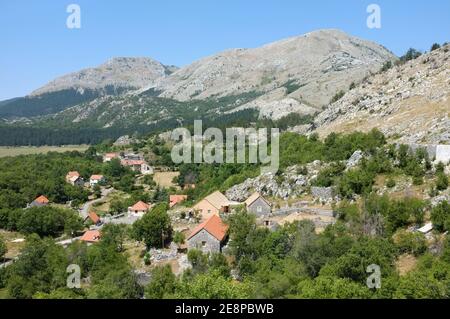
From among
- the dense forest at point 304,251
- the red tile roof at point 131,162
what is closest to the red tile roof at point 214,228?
the dense forest at point 304,251

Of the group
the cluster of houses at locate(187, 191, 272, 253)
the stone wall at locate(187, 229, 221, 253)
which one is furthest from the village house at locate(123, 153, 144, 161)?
the stone wall at locate(187, 229, 221, 253)

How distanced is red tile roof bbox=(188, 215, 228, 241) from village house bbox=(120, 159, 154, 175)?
2956 inches

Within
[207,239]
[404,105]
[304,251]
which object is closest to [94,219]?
[207,239]

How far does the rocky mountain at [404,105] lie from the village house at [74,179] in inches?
2190

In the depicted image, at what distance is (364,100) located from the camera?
7956 centimetres

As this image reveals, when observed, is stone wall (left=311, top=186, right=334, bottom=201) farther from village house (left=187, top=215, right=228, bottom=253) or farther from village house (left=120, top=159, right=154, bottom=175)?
village house (left=120, top=159, right=154, bottom=175)

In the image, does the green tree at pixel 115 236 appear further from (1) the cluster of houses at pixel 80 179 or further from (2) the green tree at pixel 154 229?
(1) the cluster of houses at pixel 80 179

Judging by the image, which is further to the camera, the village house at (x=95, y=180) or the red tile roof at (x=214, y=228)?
the village house at (x=95, y=180)

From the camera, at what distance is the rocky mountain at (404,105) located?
57.3 meters

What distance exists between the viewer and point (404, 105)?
68688 mm

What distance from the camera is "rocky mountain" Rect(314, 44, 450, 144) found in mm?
57344

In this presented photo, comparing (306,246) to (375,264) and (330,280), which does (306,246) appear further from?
(330,280)
